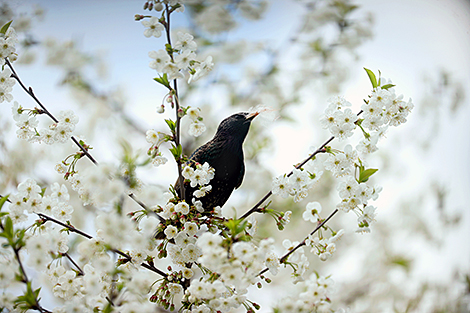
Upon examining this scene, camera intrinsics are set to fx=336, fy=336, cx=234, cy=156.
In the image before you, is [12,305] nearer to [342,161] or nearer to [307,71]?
[342,161]

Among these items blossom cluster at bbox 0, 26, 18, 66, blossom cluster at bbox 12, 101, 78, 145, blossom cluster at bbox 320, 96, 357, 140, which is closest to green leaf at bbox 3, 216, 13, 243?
blossom cluster at bbox 12, 101, 78, 145

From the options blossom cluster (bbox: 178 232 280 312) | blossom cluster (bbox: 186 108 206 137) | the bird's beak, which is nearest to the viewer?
blossom cluster (bbox: 178 232 280 312)

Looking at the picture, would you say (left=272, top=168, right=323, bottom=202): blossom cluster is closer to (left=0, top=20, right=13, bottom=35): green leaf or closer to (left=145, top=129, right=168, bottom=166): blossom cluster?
(left=145, top=129, right=168, bottom=166): blossom cluster

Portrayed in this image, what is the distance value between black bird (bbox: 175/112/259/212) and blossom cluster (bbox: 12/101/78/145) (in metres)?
0.26

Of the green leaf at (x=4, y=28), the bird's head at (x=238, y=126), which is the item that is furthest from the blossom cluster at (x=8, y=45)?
the bird's head at (x=238, y=126)

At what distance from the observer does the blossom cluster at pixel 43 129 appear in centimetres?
58

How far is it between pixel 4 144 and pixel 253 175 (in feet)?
3.81

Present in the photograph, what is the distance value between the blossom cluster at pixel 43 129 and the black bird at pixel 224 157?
26 centimetres

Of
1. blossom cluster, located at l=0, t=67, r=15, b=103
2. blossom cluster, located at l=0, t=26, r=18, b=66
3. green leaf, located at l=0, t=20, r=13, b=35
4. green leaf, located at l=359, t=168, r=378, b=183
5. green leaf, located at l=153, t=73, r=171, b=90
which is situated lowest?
green leaf, located at l=359, t=168, r=378, b=183

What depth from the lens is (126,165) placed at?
19.0 inches

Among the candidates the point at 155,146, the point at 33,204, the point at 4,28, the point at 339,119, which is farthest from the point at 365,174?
the point at 4,28

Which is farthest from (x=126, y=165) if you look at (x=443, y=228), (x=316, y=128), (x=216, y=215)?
(x=443, y=228)

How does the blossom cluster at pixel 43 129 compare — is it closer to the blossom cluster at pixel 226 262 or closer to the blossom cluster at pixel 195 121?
the blossom cluster at pixel 195 121

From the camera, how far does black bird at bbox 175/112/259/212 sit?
76 cm
